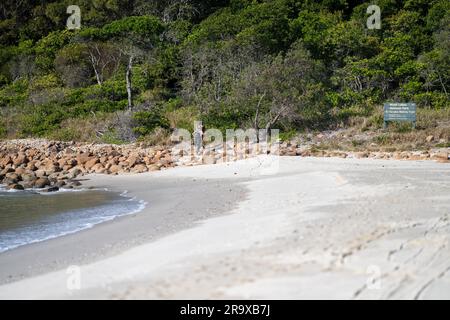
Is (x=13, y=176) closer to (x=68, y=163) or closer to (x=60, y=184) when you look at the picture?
(x=68, y=163)

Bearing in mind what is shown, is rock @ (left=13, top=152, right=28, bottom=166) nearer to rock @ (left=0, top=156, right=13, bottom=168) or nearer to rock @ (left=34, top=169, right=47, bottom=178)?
rock @ (left=0, top=156, right=13, bottom=168)

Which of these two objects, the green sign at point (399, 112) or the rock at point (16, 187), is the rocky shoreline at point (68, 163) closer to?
the rock at point (16, 187)

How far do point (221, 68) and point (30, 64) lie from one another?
18.5 m

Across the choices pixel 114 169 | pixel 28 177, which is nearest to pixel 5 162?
pixel 28 177

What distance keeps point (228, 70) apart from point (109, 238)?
22.3 m

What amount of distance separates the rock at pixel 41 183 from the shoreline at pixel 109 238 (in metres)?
5.27

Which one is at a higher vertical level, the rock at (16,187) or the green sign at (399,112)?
the green sign at (399,112)

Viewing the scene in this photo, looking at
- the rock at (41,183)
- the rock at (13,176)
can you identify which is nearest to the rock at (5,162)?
the rock at (13,176)

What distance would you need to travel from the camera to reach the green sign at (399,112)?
934 inches

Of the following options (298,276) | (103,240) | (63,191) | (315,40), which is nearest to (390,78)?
(315,40)

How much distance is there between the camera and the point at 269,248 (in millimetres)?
6977

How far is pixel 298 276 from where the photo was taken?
5.72 metres

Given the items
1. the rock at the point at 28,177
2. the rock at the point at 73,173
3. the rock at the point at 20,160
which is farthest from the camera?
the rock at the point at 20,160

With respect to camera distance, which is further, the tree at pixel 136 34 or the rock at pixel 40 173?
the tree at pixel 136 34
